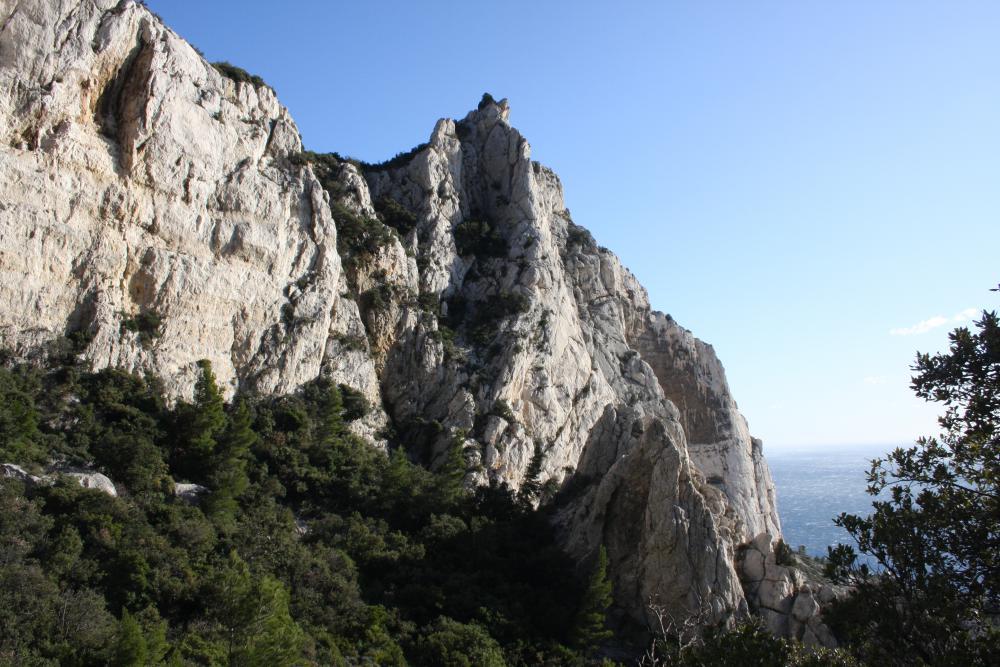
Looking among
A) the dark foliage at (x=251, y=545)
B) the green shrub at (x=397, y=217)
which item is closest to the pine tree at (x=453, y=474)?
the dark foliage at (x=251, y=545)

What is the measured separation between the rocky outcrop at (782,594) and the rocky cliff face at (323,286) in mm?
1682

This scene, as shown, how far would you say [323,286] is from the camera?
4391cm

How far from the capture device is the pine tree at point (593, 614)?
31.8 meters

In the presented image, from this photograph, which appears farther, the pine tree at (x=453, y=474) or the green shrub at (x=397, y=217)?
the green shrub at (x=397, y=217)

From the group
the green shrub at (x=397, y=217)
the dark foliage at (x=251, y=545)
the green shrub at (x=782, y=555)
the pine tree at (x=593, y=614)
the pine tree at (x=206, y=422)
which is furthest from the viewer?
the green shrub at (x=397, y=217)

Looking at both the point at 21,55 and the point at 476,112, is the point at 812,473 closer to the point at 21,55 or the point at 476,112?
the point at 476,112

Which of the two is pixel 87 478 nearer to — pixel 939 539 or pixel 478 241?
pixel 939 539

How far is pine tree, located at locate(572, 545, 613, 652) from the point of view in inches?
1252

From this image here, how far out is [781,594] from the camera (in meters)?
35.6

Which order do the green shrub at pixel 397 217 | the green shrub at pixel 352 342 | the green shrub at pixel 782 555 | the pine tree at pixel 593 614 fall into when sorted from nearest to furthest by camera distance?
1. the pine tree at pixel 593 614
2. the green shrub at pixel 782 555
3. the green shrub at pixel 352 342
4. the green shrub at pixel 397 217

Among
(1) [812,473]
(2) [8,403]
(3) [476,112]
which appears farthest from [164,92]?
(1) [812,473]

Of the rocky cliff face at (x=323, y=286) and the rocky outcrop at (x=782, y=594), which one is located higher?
the rocky cliff face at (x=323, y=286)

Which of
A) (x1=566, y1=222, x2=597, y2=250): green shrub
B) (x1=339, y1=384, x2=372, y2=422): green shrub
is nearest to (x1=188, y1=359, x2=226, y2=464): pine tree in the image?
(x1=339, y1=384, x2=372, y2=422): green shrub

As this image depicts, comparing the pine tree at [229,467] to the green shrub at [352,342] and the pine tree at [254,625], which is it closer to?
the pine tree at [254,625]
